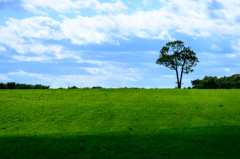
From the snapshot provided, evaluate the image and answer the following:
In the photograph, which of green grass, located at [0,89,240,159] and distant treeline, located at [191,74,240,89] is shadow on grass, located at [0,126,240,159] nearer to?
green grass, located at [0,89,240,159]

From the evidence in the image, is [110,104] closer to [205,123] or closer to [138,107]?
[138,107]

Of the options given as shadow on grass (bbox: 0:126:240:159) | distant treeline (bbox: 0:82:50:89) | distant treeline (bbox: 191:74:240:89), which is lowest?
shadow on grass (bbox: 0:126:240:159)

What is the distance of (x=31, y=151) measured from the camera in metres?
15.8

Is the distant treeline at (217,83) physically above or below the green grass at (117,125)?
above

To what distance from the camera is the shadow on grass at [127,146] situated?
1485 cm

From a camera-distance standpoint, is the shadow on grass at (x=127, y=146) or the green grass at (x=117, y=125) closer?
the shadow on grass at (x=127, y=146)

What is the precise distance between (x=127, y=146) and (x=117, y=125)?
11.2 meters

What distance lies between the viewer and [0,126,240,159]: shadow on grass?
14.9 m

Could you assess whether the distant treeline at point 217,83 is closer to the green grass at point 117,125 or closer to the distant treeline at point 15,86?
the green grass at point 117,125

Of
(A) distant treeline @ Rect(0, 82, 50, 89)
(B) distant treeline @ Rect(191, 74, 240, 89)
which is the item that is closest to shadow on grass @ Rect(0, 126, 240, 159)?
(A) distant treeline @ Rect(0, 82, 50, 89)

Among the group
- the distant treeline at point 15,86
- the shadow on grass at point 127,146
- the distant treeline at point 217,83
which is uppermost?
the distant treeline at point 217,83

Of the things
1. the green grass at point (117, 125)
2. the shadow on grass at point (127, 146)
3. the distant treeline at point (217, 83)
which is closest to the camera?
the shadow on grass at point (127, 146)

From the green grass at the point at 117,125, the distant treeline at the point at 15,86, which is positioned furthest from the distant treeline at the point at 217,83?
the distant treeline at the point at 15,86

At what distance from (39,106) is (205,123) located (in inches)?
922
